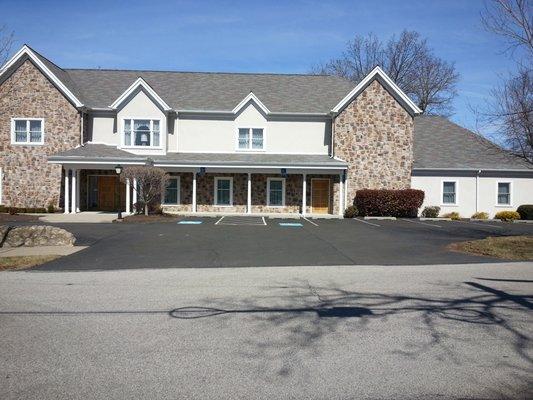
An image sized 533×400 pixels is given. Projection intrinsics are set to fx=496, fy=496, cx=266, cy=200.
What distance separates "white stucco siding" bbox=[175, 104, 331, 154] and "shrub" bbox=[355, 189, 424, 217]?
14.1 feet

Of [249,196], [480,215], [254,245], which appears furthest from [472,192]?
[254,245]

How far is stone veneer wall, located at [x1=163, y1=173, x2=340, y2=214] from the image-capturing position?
100ft

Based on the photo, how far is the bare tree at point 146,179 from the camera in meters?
25.7

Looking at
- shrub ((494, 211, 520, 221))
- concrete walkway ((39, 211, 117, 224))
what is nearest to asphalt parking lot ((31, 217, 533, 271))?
Answer: concrete walkway ((39, 211, 117, 224))

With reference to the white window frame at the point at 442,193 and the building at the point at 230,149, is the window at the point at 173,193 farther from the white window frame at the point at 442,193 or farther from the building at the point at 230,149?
the white window frame at the point at 442,193

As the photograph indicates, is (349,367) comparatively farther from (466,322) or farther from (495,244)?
(495,244)

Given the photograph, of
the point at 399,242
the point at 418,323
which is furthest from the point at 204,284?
the point at 399,242

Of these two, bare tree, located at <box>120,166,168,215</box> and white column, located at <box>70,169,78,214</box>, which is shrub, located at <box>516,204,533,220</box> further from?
white column, located at <box>70,169,78,214</box>

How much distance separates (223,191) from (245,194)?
1384 mm

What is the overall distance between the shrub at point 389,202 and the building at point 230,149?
3.67ft

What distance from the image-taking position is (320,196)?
31.2 m

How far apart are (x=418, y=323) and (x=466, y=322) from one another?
0.70m

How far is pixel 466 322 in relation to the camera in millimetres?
6934

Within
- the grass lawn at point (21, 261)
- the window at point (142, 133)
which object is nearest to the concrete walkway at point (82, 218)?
the window at point (142, 133)
